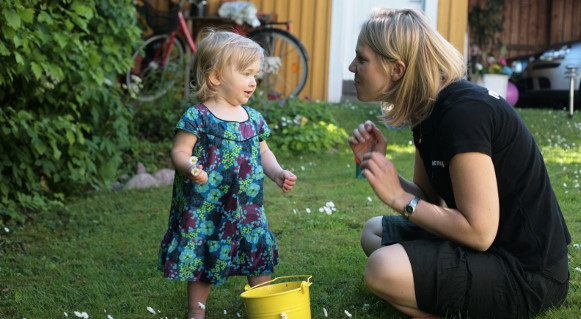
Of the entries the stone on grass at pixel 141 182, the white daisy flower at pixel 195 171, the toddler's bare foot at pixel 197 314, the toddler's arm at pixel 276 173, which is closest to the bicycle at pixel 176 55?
the stone on grass at pixel 141 182

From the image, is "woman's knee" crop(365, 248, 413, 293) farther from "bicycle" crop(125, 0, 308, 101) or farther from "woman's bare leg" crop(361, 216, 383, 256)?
"bicycle" crop(125, 0, 308, 101)

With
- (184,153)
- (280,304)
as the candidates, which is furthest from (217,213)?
(280,304)

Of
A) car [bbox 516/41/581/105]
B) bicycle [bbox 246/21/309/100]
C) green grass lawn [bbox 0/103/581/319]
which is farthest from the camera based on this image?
car [bbox 516/41/581/105]

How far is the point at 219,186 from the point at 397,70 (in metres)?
0.84

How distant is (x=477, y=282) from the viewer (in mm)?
2094

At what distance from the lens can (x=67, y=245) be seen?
11.7 feet

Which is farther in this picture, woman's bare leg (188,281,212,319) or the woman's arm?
woman's bare leg (188,281,212,319)

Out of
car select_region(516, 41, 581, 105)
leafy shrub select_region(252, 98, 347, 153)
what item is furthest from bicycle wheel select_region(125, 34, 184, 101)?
car select_region(516, 41, 581, 105)

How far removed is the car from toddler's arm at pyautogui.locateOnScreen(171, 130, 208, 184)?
7961 mm

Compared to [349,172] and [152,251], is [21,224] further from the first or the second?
[349,172]

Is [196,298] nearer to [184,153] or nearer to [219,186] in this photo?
[219,186]

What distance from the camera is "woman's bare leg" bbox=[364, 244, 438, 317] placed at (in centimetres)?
211

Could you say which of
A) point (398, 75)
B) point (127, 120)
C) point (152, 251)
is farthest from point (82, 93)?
point (398, 75)

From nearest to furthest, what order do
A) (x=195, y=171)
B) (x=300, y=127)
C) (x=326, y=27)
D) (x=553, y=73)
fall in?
(x=195, y=171) < (x=300, y=127) < (x=326, y=27) < (x=553, y=73)
